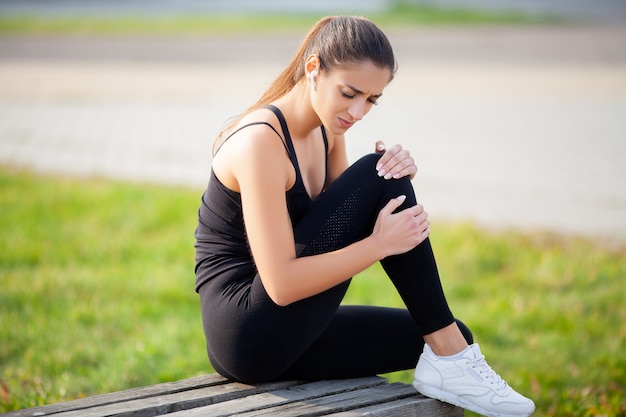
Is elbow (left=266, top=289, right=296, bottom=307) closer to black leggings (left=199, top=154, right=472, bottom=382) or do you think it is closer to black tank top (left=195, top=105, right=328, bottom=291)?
black leggings (left=199, top=154, right=472, bottom=382)

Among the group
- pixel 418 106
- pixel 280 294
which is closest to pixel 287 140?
pixel 280 294

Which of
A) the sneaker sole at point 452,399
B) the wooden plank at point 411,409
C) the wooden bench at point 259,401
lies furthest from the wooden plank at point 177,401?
the sneaker sole at point 452,399

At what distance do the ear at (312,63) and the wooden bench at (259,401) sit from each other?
3.19 ft

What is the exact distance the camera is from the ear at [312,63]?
8.36 feet

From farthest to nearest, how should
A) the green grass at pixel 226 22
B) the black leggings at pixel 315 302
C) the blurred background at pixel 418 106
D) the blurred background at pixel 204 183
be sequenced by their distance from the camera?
the green grass at pixel 226 22 → the blurred background at pixel 418 106 → the blurred background at pixel 204 183 → the black leggings at pixel 315 302

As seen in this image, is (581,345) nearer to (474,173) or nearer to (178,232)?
(178,232)

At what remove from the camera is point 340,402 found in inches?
101

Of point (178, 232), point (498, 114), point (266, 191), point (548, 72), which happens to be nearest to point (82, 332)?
point (178, 232)

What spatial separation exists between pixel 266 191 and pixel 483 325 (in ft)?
8.10

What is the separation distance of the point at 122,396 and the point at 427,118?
757 cm

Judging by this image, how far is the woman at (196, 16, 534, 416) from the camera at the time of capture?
2.45 metres

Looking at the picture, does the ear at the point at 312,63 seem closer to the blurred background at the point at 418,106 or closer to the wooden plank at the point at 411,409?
the wooden plank at the point at 411,409

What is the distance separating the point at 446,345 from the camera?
2.64 m

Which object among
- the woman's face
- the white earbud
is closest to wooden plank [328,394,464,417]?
the woman's face
